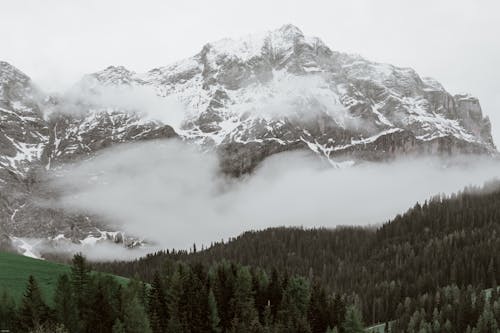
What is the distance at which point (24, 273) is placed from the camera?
15350 centimetres

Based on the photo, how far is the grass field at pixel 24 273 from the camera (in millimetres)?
137500

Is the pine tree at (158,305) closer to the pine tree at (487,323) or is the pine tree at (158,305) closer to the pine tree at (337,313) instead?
the pine tree at (337,313)

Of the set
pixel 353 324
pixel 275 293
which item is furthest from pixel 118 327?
pixel 275 293

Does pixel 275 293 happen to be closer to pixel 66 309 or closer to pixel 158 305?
pixel 158 305

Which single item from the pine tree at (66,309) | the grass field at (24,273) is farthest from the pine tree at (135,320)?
the grass field at (24,273)

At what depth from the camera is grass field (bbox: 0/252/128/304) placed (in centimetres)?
13750

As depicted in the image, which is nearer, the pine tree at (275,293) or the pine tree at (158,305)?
the pine tree at (158,305)

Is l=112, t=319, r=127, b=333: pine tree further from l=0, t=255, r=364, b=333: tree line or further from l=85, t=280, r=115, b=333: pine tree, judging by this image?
l=85, t=280, r=115, b=333: pine tree

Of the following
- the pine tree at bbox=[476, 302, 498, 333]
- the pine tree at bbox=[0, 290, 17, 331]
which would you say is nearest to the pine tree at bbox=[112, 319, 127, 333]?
the pine tree at bbox=[0, 290, 17, 331]

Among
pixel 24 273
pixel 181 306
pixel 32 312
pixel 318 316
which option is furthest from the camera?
pixel 24 273

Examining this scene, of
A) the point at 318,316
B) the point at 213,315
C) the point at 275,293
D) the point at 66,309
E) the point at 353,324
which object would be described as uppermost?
the point at 66,309

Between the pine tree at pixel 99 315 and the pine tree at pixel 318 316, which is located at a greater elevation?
the pine tree at pixel 99 315

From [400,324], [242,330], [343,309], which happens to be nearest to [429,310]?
[400,324]

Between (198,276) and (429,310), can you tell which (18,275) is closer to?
(198,276)
